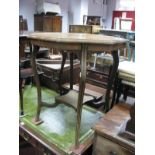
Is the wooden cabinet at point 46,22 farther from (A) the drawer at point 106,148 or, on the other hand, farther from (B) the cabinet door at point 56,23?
(A) the drawer at point 106,148

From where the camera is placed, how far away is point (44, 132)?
1417 millimetres

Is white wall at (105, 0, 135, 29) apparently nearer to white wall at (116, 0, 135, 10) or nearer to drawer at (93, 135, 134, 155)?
white wall at (116, 0, 135, 10)

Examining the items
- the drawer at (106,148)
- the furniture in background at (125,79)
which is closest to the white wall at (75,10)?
the furniture in background at (125,79)

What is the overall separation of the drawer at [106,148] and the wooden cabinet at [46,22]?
463 centimetres

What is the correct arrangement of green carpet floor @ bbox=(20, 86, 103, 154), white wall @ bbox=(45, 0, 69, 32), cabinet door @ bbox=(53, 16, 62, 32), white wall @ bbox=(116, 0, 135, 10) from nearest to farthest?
1. green carpet floor @ bbox=(20, 86, 103, 154)
2. cabinet door @ bbox=(53, 16, 62, 32)
3. white wall @ bbox=(45, 0, 69, 32)
4. white wall @ bbox=(116, 0, 135, 10)

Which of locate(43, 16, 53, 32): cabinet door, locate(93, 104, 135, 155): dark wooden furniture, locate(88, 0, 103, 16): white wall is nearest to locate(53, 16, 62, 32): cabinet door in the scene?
locate(43, 16, 53, 32): cabinet door

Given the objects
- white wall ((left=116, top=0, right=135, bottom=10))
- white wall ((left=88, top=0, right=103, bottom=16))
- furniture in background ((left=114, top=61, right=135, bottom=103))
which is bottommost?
furniture in background ((left=114, top=61, right=135, bottom=103))

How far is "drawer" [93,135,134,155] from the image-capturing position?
1.05 m

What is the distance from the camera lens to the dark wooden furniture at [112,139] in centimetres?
103

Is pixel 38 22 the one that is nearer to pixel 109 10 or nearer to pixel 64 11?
pixel 64 11

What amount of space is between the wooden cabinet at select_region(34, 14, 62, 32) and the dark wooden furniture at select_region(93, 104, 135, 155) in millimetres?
4565

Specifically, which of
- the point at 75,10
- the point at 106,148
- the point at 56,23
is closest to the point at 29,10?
the point at 56,23
